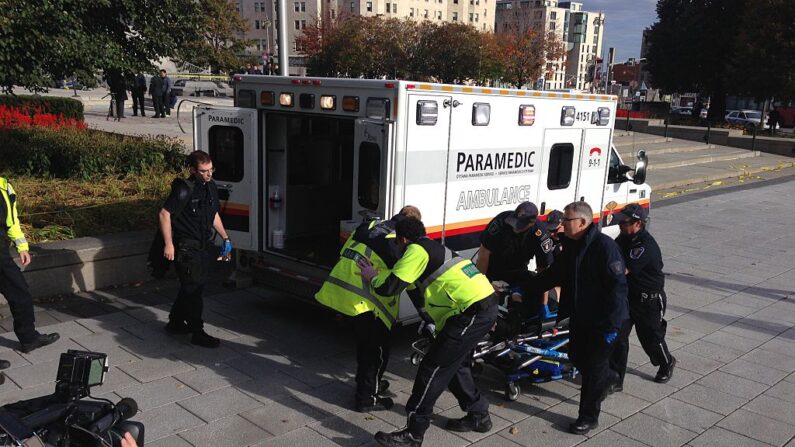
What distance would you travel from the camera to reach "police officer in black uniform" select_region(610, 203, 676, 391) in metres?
5.57

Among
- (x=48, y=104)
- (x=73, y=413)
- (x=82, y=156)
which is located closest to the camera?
(x=73, y=413)

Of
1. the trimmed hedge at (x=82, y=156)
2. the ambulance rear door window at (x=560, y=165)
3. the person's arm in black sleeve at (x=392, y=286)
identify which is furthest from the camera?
the trimmed hedge at (x=82, y=156)

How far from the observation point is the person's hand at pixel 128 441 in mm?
3019

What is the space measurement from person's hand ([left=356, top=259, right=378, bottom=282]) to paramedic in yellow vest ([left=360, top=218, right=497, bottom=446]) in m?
0.13

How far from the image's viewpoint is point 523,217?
596 cm

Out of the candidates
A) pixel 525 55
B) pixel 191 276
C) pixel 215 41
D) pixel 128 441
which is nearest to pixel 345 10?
pixel 525 55

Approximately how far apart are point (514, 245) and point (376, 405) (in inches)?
75.2

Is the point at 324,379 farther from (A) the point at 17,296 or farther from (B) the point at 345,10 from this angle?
(B) the point at 345,10

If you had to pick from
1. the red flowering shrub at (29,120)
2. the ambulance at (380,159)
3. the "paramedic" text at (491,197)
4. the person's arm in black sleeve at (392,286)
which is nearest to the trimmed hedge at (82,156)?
the red flowering shrub at (29,120)

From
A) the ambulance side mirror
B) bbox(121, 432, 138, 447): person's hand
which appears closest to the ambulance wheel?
Answer: bbox(121, 432, 138, 447): person's hand

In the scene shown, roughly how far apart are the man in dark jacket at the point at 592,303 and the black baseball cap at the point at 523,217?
0.75 m

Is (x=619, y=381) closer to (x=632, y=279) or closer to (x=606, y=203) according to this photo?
(x=632, y=279)

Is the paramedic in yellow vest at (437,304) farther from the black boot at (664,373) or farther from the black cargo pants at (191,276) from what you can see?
the black boot at (664,373)

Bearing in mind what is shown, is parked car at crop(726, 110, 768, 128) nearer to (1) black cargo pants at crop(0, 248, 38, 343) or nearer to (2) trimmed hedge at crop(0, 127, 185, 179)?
(2) trimmed hedge at crop(0, 127, 185, 179)
